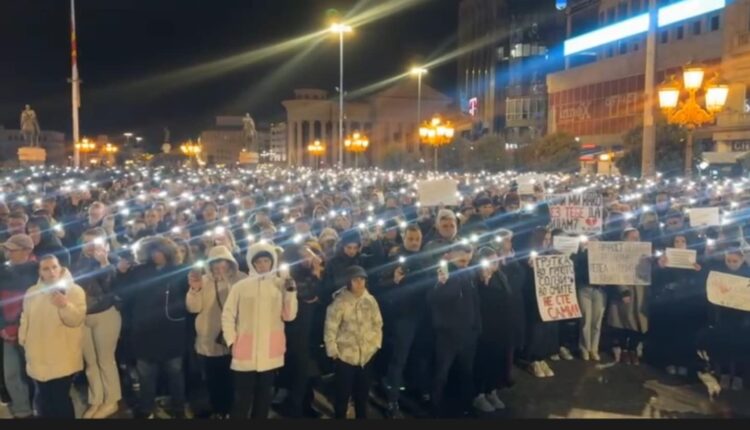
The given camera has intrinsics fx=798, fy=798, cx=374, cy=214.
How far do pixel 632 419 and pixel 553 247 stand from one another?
226 centimetres

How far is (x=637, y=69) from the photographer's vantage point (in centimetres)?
5569

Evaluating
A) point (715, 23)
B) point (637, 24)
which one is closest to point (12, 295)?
point (715, 23)

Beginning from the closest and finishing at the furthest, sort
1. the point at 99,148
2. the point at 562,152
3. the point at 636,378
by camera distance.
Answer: the point at 636,378 → the point at 562,152 → the point at 99,148

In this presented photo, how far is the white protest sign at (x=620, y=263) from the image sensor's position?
862 cm

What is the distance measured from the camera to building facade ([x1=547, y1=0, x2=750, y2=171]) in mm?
43188

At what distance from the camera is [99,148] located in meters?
89.8

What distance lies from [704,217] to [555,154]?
31.3m

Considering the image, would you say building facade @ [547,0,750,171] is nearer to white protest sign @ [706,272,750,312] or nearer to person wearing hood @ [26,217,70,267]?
white protest sign @ [706,272,750,312]

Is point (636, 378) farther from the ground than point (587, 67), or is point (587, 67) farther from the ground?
point (587, 67)

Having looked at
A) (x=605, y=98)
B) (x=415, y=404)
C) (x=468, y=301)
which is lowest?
(x=415, y=404)

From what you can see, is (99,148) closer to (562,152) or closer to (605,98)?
(605,98)

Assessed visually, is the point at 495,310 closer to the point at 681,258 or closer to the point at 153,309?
the point at 681,258

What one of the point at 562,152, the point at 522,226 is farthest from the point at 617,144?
the point at 522,226

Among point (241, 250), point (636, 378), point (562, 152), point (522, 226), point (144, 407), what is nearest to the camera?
point (144, 407)
